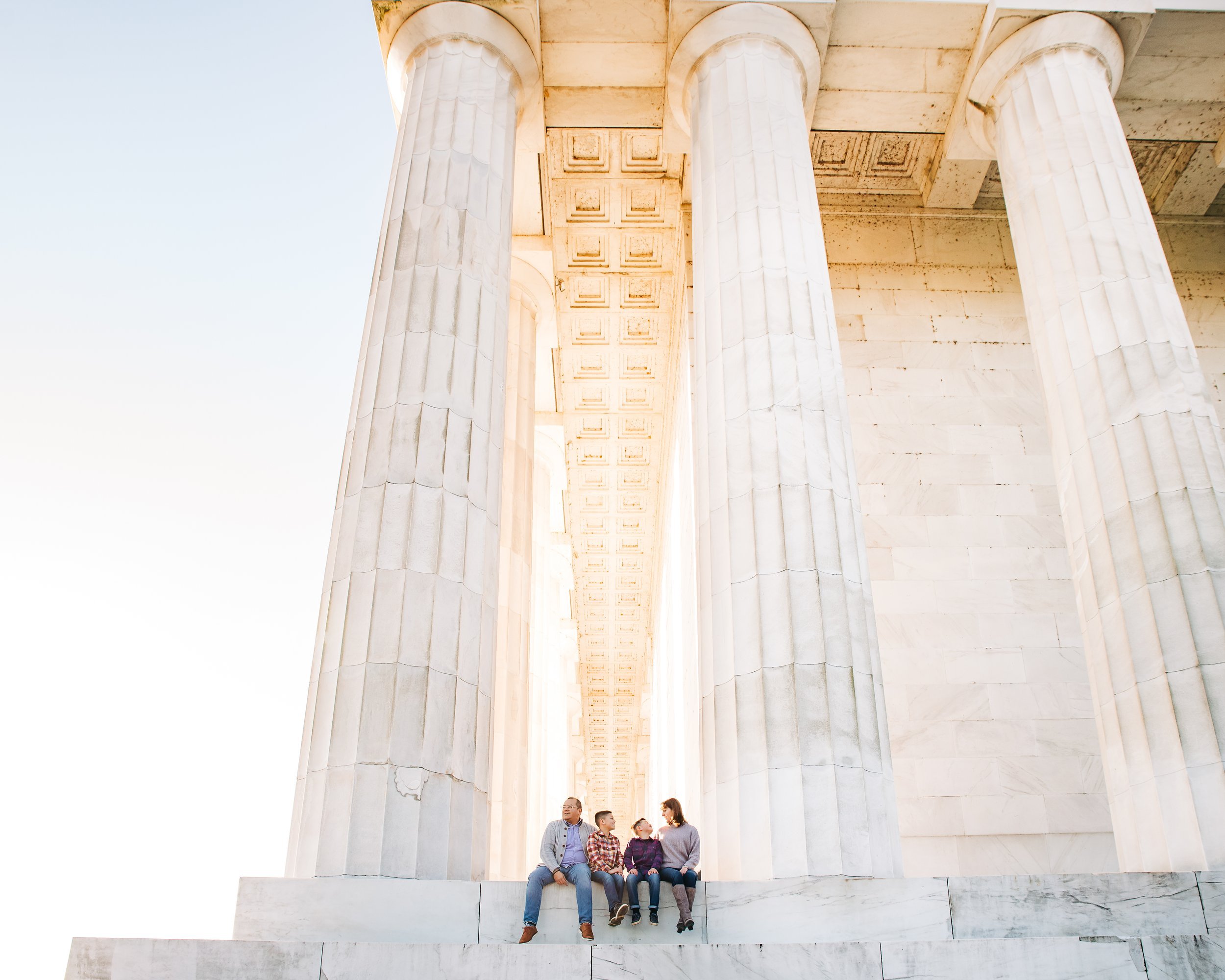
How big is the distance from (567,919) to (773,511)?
7.15 meters

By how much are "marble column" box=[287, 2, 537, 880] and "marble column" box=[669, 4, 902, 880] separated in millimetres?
3889

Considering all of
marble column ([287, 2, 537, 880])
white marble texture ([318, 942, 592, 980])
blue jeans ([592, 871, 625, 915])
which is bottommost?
white marble texture ([318, 942, 592, 980])

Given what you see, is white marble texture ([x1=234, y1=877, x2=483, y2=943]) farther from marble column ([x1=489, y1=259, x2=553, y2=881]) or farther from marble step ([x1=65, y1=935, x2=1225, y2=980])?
marble column ([x1=489, y1=259, x2=553, y2=881])

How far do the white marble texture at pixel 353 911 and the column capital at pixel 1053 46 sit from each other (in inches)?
838

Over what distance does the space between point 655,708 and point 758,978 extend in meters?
40.3

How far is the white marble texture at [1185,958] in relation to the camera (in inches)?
457

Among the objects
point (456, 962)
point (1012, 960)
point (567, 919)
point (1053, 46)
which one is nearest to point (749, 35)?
point (1053, 46)

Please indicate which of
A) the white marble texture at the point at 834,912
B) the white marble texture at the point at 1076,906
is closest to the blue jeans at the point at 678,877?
the white marble texture at the point at 834,912

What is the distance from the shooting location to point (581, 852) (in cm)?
1352

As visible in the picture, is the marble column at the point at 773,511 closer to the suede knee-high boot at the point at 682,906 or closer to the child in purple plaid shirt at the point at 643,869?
the suede knee-high boot at the point at 682,906

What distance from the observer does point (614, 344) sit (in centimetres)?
3616

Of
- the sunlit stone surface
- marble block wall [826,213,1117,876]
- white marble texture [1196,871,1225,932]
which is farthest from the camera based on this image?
marble block wall [826,213,1117,876]

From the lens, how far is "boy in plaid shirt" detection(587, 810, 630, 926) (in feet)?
43.8

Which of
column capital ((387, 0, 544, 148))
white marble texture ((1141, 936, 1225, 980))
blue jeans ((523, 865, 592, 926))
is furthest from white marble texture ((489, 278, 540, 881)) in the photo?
white marble texture ((1141, 936, 1225, 980))
